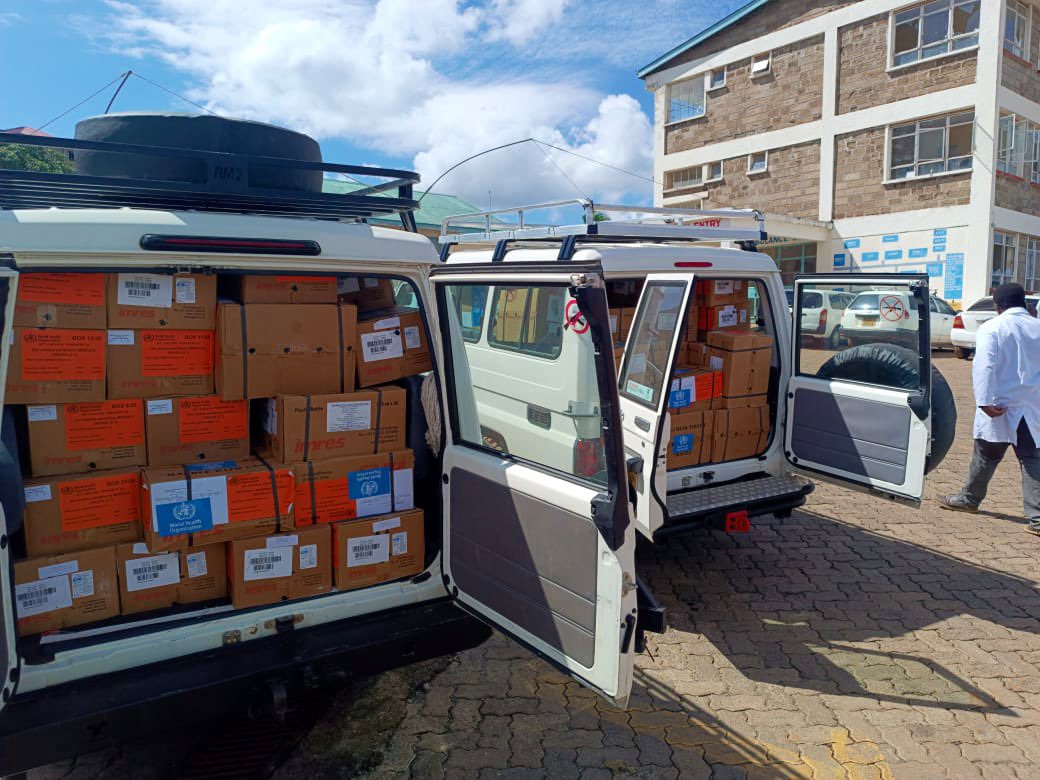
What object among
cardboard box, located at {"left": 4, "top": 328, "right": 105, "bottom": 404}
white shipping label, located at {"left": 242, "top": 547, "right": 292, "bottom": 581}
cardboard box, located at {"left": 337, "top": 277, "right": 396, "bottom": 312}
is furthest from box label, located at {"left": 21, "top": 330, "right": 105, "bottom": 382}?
cardboard box, located at {"left": 337, "top": 277, "right": 396, "bottom": 312}

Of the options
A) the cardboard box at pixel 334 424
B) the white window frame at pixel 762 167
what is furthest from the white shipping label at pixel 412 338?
the white window frame at pixel 762 167

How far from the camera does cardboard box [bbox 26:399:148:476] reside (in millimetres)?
2730

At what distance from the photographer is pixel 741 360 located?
5.34 meters

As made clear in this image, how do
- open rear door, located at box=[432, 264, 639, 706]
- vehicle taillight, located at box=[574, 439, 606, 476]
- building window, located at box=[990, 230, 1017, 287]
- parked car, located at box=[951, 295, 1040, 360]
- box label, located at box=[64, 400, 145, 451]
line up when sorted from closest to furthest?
open rear door, located at box=[432, 264, 639, 706], vehicle taillight, located at box=[574, 439, 606, 476], box label, located at box=[64, 400, 145, 451], parked car, located at box=[951, 295, 1040, 360], building window, located at box=[990, 230, 1017, 287]

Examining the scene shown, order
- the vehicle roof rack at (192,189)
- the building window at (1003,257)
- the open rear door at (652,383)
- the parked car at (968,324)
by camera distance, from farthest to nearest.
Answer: the building window at (1003,257), the parked car at (968,324), the open rear door at (652,383), the vehicle roof rack at (192,189)

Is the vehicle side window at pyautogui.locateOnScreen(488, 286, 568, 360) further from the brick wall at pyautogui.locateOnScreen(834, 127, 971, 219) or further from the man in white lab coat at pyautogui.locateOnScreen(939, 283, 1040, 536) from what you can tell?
the brick wall at pyautogui.locateOnScreen(834, 127, 971, 219)

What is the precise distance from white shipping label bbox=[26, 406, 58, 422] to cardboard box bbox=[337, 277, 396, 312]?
4.22ft

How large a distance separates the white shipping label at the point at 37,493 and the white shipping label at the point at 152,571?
378 mm

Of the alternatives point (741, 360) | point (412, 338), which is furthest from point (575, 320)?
point (741, 360)

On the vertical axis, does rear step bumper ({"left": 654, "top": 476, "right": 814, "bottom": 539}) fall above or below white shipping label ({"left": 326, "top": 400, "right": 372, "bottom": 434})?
below

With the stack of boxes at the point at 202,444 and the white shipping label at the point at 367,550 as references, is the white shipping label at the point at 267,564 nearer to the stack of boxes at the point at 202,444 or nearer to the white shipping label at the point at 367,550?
the stack of boxes at the point at 202,444

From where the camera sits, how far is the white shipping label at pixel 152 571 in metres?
2.86

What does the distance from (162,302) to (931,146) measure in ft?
78.4

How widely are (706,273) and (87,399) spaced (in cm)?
344
